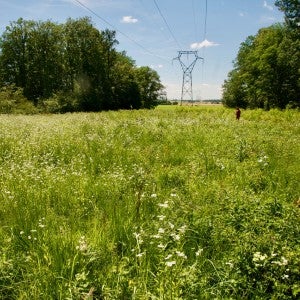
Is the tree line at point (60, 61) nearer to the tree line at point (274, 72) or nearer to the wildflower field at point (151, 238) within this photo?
the tree line at point (274, 72)

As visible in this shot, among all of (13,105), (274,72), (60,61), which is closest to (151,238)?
(13,105)

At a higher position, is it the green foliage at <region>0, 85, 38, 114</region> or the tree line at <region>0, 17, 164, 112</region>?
the tree line at <region>0, 17, 164, 112</region>

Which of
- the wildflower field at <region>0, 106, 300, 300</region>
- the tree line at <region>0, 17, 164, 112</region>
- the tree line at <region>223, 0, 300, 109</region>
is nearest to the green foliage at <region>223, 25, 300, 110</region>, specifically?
the tree line at <region>223, 0, 300, 109</region>

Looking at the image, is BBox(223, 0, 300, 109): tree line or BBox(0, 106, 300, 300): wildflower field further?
BBox(223, 0, 300, 109): tree line

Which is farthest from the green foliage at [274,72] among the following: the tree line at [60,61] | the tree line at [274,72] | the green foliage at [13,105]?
the green foliage at [13,105]

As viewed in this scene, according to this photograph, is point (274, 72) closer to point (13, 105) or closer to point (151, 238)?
point (13, 105)

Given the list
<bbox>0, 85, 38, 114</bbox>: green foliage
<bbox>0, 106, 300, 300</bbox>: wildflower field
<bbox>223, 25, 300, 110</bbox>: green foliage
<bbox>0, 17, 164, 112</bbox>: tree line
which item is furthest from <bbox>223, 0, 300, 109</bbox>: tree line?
<bbox>0, 106, 300, 300</bbox>: wildflower field

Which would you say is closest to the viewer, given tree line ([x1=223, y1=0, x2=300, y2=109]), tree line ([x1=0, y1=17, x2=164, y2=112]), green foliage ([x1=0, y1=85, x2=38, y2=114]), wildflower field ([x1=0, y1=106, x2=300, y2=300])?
wildflower field ([x1=0, y1=106, x2=300, y2=300])

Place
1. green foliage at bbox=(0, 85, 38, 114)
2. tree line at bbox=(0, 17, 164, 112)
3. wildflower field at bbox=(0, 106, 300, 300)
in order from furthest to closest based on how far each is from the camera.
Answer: tree line at bbox=(0, 17, 164, 112)
green foliage at bbox=(0, 85, 38, 114)
wildflower field at bbox=(0, 106, 300, 300)

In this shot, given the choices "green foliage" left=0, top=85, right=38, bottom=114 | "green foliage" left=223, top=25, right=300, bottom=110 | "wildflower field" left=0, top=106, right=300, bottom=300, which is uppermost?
"green foliage" left=223, top=25, right=300, bottom=110

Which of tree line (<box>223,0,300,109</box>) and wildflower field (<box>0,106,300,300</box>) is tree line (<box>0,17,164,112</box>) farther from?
wildflower field (<box>0,106,300,300</box>)

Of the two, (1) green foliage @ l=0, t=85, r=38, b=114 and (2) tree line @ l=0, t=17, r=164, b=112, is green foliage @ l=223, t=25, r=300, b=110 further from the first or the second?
(1) green foliage @ l=0, t=85, r=38, b=114

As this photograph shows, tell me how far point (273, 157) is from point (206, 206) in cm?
452

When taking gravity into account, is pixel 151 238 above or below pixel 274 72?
below
